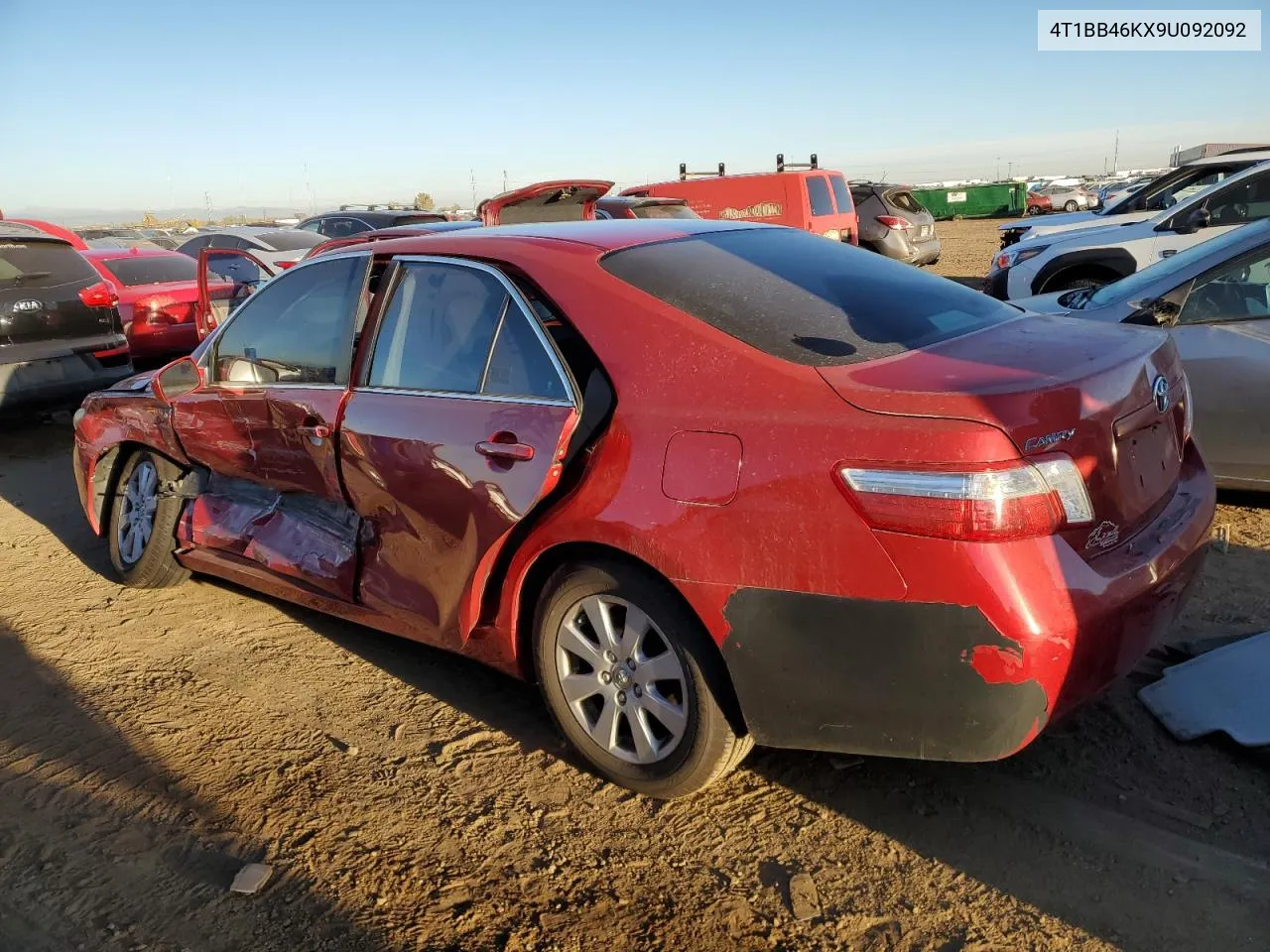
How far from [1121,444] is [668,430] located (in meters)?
1.16

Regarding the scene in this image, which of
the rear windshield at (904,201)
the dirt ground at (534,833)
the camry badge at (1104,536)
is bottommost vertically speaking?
the dirt ground at (534,833)

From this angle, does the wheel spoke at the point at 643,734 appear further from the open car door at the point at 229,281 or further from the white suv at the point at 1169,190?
the white suv at the point at 1169,190

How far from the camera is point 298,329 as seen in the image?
4.09 meters

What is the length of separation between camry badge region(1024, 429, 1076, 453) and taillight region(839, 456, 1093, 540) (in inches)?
1.2

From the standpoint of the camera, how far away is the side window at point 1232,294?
4.91 m

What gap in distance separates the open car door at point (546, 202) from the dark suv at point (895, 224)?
25.8ft

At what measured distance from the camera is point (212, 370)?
4457mm

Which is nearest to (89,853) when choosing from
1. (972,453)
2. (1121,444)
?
(972,453)

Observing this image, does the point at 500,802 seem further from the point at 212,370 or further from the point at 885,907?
the point at 212,370

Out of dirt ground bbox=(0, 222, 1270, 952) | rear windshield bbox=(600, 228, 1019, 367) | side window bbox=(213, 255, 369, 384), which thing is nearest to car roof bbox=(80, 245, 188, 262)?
side window bbox=(213, 255, 369, 384)

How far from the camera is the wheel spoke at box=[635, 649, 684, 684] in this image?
280 centimetres

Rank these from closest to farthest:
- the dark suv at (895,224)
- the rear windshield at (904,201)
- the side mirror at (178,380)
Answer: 1. the side mirror at (178,380)
2. the dark suv at (895,224)
3. the rear windshield at (904,201)

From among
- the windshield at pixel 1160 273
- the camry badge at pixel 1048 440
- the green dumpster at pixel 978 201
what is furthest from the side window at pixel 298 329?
the green dumpster at pixel 978 201

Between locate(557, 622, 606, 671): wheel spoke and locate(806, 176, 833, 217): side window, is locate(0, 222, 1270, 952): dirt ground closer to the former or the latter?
locate(557, 622, 606, 671): wheel spoke
